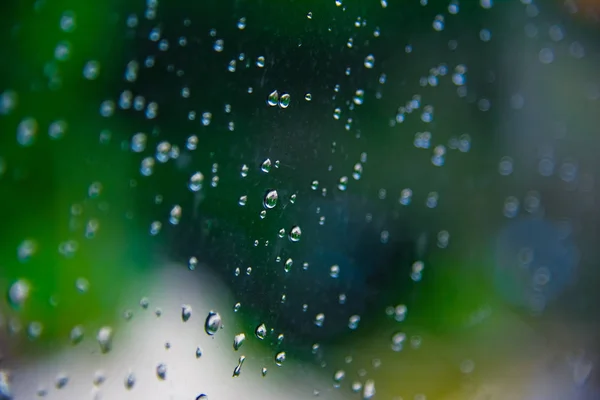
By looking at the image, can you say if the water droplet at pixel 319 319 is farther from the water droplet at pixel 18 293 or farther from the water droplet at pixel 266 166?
the water droplet at pixel 18 293

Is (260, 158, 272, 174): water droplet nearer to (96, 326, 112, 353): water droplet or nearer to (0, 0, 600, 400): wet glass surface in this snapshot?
(0, 0, 600, 400): wet glass surface

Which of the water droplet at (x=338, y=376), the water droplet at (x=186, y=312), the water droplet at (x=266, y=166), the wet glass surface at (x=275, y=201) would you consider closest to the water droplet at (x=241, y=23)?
the wet glass surface at (x=275, y=201)

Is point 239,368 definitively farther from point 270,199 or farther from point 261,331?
point 270,199

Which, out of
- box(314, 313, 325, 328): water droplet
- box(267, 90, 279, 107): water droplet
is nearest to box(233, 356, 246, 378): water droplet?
box(314, 313, 325, 328): water droplet

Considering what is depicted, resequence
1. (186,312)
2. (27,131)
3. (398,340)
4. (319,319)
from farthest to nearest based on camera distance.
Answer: (398,340), (319,319), (186,312), (27,131)

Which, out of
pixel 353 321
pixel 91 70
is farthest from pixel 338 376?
pixel 91 70

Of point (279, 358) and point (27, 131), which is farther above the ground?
point (27, 131)
